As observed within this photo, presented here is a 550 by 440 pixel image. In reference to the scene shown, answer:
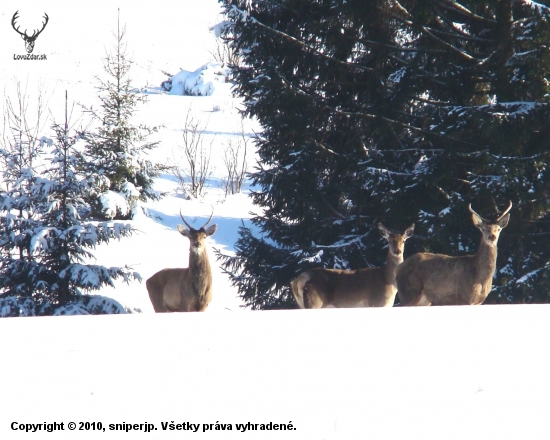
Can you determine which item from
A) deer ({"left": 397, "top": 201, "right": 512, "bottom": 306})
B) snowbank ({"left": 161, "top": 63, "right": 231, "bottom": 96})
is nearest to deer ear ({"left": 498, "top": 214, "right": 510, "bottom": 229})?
deer ({"left": 397, "top": 201, "right": 512, "bottom": 306})

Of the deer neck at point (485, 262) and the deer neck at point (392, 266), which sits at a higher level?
the deer neck at point (485, 262)

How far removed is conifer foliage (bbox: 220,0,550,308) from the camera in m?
9.43

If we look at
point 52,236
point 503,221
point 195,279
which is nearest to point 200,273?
point 195,279

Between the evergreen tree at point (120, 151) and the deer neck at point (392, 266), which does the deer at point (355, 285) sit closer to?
the deer neck at point (392, 266)

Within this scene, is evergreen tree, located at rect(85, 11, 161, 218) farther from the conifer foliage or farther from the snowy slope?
the conifer foliage

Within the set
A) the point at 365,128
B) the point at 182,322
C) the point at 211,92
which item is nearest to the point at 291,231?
the point at 365,128

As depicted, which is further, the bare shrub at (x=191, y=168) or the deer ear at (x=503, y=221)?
the bare shrub at (x=191, y=168)

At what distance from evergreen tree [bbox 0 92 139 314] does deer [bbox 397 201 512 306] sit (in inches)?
227

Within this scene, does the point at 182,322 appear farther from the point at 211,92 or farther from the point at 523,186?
the point at 211,92

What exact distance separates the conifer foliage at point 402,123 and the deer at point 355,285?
4.68ft

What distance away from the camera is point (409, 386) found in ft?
9.65

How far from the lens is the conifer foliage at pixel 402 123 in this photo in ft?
30.9

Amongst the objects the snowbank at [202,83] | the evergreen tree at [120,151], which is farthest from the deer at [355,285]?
the snowbank at [202,83]

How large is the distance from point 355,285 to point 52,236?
5.39 m
